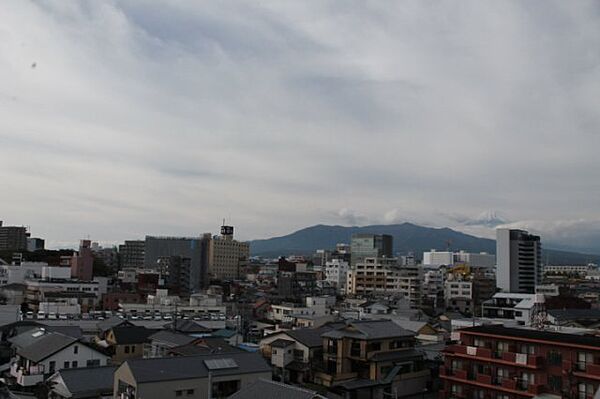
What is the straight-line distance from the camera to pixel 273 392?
1548 centimetres

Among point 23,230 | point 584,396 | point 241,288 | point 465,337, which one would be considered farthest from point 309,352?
point 23,230

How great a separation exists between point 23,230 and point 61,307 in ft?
254

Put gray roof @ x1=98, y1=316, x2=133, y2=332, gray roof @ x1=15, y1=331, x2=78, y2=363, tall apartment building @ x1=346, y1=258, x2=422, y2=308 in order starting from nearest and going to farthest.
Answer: gray roof @ x1=15, y1=331, x2=78, y2=363 → gray roof @ x1=98, y1=316, x2=133, y2=332 → tall apartment building @ x1=346, y1=258, x2=422, y2=308

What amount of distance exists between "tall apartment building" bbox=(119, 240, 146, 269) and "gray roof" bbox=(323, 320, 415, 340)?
3647 inches

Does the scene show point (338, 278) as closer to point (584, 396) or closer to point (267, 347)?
point (267, 347)

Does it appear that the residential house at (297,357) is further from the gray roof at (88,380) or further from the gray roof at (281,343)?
the gray roof at (88,380)

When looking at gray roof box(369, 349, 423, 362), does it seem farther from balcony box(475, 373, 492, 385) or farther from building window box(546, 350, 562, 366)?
building window box(546, 350, 562, 366)

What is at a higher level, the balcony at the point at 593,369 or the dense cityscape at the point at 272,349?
the balcony at the point at 593,369

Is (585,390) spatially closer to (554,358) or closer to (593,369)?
(593,369)

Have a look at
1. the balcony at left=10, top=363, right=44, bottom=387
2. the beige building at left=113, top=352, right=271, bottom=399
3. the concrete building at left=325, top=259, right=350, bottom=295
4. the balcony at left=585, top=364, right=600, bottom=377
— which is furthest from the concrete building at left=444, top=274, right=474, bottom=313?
the balcony at left=10, top=363, right=44, bottom=387

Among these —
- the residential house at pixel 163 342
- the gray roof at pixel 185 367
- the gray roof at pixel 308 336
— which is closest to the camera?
the gray roof at pixel 185 367

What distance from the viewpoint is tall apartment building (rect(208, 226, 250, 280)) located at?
103438mm

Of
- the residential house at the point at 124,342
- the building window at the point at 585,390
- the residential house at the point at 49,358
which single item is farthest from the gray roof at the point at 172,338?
the building window at the point at 585,390

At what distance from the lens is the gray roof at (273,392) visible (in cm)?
1493
